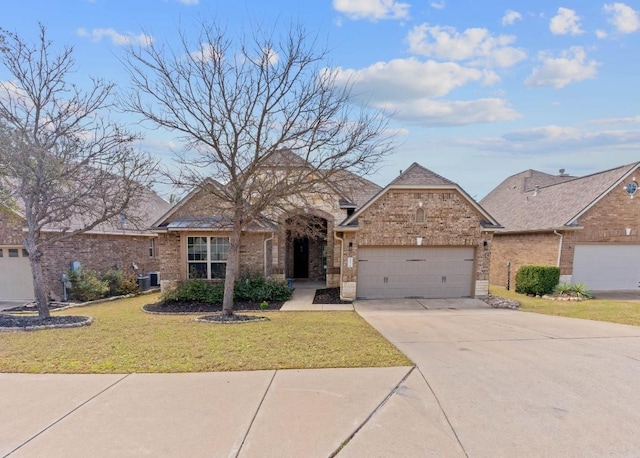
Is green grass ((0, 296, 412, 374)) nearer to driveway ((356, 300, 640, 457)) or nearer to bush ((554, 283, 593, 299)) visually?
driveway ((356, 300, 640, 457))

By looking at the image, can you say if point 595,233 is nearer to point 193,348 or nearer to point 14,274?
point 193,348

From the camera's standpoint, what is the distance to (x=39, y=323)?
330 inches

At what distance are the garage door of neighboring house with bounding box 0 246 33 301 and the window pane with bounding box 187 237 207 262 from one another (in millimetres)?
7406

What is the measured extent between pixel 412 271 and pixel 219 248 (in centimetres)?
781

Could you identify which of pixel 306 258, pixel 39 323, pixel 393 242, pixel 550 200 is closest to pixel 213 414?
pixel 39 323

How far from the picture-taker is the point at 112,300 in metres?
15.0

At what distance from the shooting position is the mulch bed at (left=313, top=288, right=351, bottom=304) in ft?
41.8

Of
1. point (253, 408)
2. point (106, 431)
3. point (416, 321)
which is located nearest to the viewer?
point (106, 431)

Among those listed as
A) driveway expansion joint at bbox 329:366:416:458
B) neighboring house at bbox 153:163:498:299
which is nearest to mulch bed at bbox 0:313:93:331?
neighboring house at bbox 153:163:498:299

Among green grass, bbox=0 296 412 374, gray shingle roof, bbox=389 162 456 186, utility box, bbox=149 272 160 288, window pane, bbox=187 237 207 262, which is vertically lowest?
utility box, bbox=149 272 160 288

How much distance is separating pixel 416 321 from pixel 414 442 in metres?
6.25

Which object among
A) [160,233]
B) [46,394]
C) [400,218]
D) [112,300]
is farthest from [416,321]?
[112,300]

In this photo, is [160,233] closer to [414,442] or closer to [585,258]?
[414,442]

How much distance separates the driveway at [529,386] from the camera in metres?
3.24
